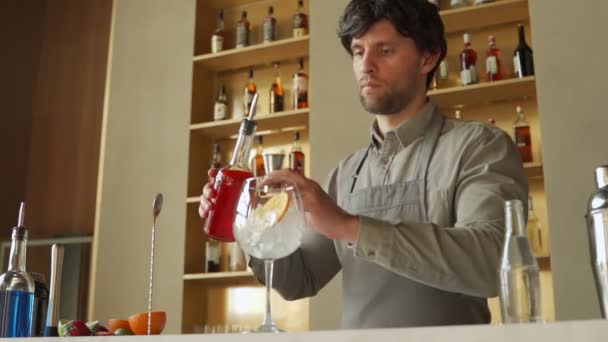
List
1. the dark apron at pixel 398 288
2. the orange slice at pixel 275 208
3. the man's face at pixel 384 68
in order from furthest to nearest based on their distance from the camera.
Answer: the man's face at pixel 384 68 < the dark apron at pixel 398 288 < the orange slice at pixel 275 208

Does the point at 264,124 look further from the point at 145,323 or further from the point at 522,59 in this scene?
the point at 145,323

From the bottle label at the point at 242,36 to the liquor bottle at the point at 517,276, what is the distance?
8.98ft

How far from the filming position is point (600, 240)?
31.4 inches

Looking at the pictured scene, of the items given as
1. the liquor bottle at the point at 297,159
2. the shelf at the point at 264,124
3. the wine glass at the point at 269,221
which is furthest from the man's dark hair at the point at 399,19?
the liquor bottle at the point at 297,159

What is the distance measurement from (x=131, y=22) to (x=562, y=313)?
2.44 meters

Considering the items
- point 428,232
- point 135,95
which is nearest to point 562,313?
point 428,232

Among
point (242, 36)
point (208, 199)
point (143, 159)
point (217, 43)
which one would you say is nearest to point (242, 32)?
point (242, 36)

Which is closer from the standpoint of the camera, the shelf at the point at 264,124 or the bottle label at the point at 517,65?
the bottle label at the point at 517,65

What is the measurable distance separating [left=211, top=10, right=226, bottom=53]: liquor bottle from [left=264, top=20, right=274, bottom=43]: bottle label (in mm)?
229

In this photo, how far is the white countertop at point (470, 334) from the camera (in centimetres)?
54

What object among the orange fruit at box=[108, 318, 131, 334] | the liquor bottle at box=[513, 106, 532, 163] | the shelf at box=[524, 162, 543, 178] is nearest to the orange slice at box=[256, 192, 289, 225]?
the orange fruit at box=[108, 318, 131, 334]

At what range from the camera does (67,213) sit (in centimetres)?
382

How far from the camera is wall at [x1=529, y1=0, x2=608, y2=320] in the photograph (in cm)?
238

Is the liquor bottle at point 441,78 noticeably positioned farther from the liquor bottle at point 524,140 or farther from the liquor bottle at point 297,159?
the liquor bottle at point 297,159
